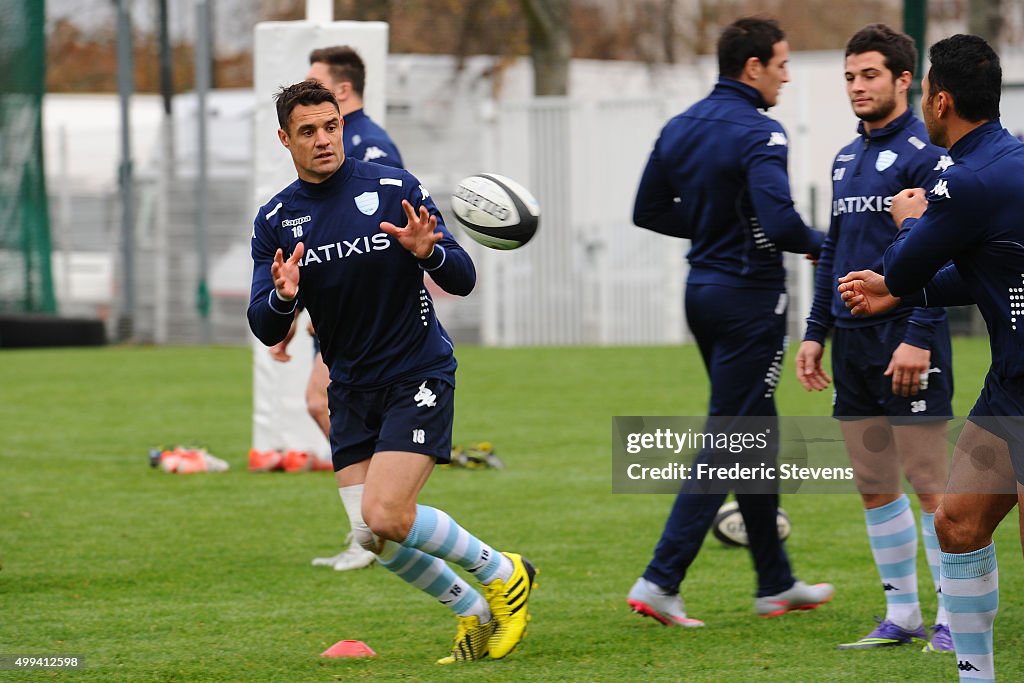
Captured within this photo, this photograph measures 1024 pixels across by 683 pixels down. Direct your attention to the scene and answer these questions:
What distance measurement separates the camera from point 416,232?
5.13 metres

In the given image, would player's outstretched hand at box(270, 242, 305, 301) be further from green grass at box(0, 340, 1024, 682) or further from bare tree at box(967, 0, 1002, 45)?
bare tree at box(967, 0, 1002, 45)

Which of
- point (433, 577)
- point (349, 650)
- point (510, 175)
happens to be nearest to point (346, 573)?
point (349, 650)

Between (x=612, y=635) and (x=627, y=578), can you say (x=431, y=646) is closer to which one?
(x=612, y=635)

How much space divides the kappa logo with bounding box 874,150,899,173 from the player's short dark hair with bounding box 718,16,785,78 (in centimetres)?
76

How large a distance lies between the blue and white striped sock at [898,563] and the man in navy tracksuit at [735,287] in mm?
511

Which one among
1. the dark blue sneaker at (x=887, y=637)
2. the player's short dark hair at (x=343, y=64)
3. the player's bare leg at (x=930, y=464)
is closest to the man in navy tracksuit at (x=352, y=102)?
the player's short dark hair at (x=343, y=64)

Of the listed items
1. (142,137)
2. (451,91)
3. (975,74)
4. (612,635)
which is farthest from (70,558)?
(142,137)

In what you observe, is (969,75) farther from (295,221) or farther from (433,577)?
(433,577)

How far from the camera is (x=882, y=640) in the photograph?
221 inches

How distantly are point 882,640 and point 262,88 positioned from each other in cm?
587

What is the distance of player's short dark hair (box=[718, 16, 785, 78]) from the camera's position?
6.05m

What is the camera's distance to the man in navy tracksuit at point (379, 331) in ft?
17.4

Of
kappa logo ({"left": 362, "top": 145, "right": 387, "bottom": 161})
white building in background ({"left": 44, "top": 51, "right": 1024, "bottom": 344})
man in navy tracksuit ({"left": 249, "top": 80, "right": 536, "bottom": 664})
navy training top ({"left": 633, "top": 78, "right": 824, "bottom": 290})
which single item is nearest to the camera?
man in navy tracksuit ({"left": 249, "top": 80, "right": 536, "bottom": 664})

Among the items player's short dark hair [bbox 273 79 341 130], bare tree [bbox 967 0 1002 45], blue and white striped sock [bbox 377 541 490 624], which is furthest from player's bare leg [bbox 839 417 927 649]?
bare tree [bbox 967 0 1002 45]
